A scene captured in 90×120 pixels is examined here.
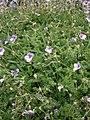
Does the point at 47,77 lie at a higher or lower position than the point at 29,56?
lower

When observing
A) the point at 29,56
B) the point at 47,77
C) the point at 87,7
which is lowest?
the point at 47,77

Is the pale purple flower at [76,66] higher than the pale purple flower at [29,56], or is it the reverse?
the pale purple flower at [29,56]

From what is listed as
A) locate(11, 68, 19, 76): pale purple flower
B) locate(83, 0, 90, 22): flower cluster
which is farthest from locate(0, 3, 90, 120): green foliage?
locate(83, 0, 90, 22): flower cluster

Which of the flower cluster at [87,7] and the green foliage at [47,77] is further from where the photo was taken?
the flower cluster at [87,7]

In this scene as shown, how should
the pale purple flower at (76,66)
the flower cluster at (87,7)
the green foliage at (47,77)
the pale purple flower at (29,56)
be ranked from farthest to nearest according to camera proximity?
the flower cluster at (87,7) < the pale purple flower at (29,56) < the pale purple flower at (76,66) < the green foliage at (47,77)

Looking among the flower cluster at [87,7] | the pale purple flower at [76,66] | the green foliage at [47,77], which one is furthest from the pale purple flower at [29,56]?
the flower cluster at [87,7]

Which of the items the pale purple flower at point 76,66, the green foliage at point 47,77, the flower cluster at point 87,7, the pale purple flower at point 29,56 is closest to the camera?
the green foliage at point 47,77

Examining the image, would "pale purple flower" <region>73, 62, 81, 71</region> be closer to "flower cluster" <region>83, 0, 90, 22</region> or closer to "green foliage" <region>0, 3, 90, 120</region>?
"green foliage" <region>0, 3, 90, 120</region>

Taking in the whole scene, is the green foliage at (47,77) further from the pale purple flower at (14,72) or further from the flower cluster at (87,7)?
the flower cluster at (87,7)

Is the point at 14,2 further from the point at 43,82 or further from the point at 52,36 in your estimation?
the point at 43,82

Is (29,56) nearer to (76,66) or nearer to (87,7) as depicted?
(76,66)

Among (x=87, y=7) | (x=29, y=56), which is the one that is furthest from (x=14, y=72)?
(x=87, y=7)
